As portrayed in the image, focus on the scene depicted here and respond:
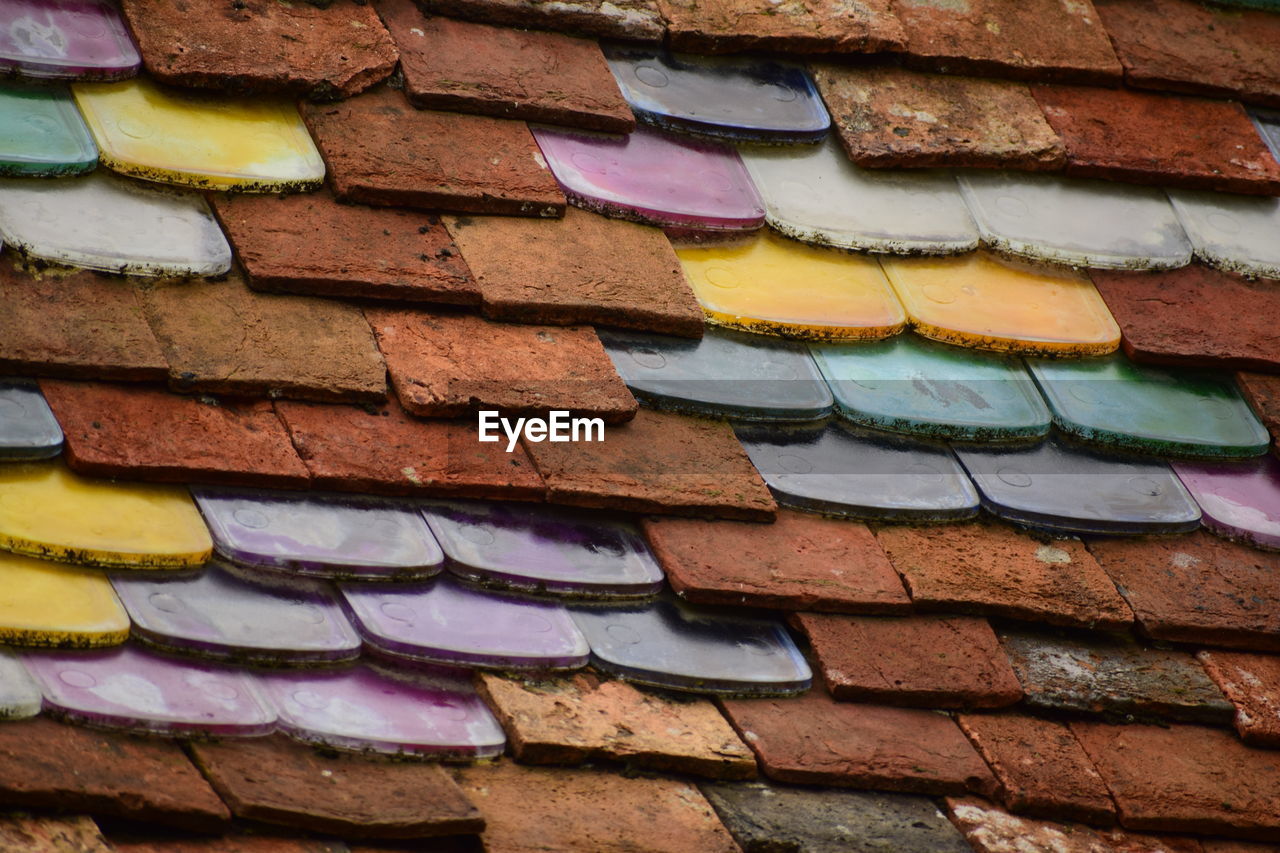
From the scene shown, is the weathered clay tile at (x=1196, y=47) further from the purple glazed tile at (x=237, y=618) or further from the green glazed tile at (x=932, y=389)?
the purple glazed tile at (x=237, y=618)

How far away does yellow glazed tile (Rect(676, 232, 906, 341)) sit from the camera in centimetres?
271

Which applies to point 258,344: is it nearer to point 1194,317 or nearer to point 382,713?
point 382,713

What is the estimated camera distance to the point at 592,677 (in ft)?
7.84

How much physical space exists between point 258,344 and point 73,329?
0.26m

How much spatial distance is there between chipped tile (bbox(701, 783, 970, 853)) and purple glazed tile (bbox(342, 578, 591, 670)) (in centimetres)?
31

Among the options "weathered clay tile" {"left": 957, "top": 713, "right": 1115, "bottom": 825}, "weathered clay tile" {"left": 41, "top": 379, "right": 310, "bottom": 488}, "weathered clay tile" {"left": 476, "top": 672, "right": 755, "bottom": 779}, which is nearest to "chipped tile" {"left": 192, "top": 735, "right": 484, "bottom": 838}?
"weathered clay tile" {"left": 476, "top": 672, "right": 755, "bottom": 779}

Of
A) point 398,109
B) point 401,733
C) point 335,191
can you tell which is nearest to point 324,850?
point 401,733

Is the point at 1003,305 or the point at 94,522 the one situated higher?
the point at 1003,305

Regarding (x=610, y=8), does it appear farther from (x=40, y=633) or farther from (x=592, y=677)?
(x=40, y=633)

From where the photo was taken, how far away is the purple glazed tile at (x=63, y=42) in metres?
2.44

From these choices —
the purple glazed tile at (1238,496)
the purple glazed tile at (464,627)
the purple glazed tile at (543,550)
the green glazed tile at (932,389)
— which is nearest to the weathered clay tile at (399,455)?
the purple glazed tile at (543,550)

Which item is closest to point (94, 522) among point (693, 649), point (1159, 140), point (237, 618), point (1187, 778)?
point (237, 618)

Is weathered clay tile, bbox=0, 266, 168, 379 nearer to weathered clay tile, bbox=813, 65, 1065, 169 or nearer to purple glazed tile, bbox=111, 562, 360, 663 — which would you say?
purple glazed tile, bbox=111, 562, 360, 663

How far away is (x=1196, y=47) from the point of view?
3.19 meters
